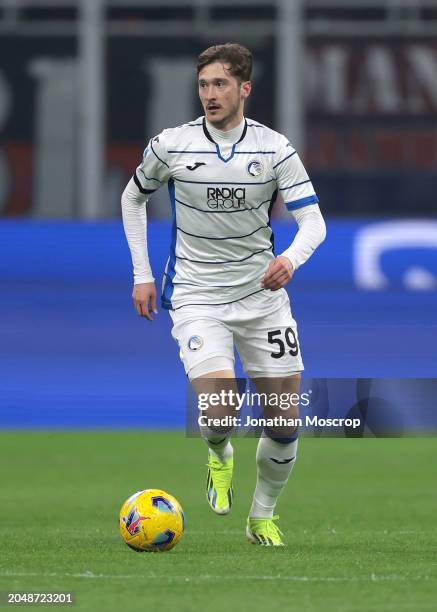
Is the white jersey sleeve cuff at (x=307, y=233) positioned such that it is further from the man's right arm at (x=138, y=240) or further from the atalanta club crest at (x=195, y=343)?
the man's right arm at (x=138, y=240)

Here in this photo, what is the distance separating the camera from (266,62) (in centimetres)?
2277

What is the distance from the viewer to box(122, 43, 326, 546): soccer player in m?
8.16

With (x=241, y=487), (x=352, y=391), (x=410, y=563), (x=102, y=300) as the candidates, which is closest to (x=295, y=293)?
(x=102, y=300)

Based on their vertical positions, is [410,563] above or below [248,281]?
below

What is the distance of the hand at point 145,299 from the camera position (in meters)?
8.27

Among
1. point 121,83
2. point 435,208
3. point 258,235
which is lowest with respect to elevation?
point 435,208

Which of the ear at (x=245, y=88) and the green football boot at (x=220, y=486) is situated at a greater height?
the ear at (x=245, y=88)

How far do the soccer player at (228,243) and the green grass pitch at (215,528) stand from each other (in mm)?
549

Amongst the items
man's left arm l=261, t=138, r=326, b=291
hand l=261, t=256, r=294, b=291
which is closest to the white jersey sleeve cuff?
man's left arm l=261, t=138, r=326, b=291

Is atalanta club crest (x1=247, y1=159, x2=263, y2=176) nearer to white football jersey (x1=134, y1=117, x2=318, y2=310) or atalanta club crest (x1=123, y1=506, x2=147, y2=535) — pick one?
white football jersey (x1=134, y1=117, x2=318, y2=310)

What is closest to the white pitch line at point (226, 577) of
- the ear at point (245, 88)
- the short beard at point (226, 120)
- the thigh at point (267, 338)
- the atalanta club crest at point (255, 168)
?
the thigh at point (267, 338)

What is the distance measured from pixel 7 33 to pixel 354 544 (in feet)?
51.6

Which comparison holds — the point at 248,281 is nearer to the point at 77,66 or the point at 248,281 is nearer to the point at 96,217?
the point at 96,217

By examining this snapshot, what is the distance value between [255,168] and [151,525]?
1.70 meters
